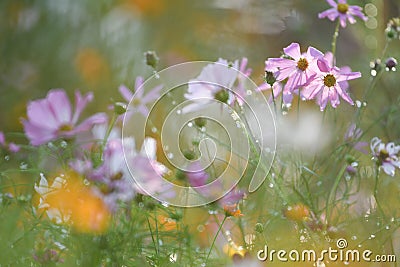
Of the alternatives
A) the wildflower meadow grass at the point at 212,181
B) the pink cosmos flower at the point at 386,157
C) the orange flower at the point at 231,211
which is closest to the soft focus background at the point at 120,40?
the wildflower meadow grass at the point at 212,181

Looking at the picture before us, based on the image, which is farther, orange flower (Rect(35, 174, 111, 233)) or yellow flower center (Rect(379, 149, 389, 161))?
yellow flower center (Rect(379, 149, 389, 161))

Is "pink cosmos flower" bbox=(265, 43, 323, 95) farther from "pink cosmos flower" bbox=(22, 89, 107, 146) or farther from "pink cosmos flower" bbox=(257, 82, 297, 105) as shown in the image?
"pink cosmos flower" bbox=(22, 89, 107, 146)

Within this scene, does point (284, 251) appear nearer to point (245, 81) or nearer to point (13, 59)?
point (245, 81)

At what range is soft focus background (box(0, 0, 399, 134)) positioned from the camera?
5.07 ft

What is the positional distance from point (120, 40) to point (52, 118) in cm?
115

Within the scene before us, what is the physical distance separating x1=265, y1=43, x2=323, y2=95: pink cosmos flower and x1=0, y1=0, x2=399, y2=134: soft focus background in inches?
31.9

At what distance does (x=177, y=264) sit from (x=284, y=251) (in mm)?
97

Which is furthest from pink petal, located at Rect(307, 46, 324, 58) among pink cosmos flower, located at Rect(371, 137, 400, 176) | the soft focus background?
the soft focus background

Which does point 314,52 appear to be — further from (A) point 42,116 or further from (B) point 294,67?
(A) point 42,116

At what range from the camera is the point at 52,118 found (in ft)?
2.04

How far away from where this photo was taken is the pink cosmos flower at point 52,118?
0.60m

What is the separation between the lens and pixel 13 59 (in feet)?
5.42

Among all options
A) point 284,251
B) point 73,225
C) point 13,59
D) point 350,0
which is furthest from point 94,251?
point 13,59

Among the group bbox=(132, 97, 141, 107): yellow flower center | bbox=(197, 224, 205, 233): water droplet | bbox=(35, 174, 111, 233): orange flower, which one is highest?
bbox=(132, 97, 141, 107): yellow flower center
